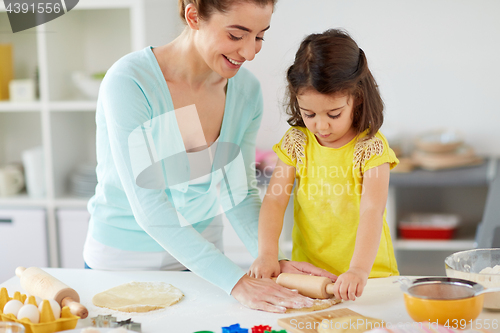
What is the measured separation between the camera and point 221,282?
980 millimetres

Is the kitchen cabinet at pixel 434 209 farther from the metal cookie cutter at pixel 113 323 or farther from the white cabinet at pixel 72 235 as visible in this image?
the metal cookie cutter at pixel 113 323

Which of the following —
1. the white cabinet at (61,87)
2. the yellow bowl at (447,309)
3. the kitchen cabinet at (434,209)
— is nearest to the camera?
the yellow bowl at (447,309)

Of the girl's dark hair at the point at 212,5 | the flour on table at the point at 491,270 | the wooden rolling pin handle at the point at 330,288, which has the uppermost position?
the girl's dark hair at the point at 212,5

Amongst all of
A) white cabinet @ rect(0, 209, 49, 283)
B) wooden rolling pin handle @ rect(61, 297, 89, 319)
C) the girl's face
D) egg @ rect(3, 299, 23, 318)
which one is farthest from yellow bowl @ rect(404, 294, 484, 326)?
white cabinet @ rect(0, 209, 49, 283)

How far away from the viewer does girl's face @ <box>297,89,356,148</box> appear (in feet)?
3.60

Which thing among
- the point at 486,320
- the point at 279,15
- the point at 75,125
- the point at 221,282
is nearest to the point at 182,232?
the point at 221,282

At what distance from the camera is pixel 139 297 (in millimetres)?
974

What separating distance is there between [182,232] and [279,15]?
204 cm

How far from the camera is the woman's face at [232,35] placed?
103cm

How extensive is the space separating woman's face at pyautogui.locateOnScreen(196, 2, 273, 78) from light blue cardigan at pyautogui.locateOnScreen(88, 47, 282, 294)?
0.14 meters

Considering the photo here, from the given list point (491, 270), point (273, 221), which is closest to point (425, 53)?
point (273, 221)

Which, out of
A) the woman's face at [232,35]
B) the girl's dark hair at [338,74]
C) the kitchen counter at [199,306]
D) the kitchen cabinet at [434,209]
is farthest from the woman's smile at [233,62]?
the kitchen cabinet at [434,209]

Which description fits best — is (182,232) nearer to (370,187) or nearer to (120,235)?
(120,235)

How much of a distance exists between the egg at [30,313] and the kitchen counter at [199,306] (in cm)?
9
